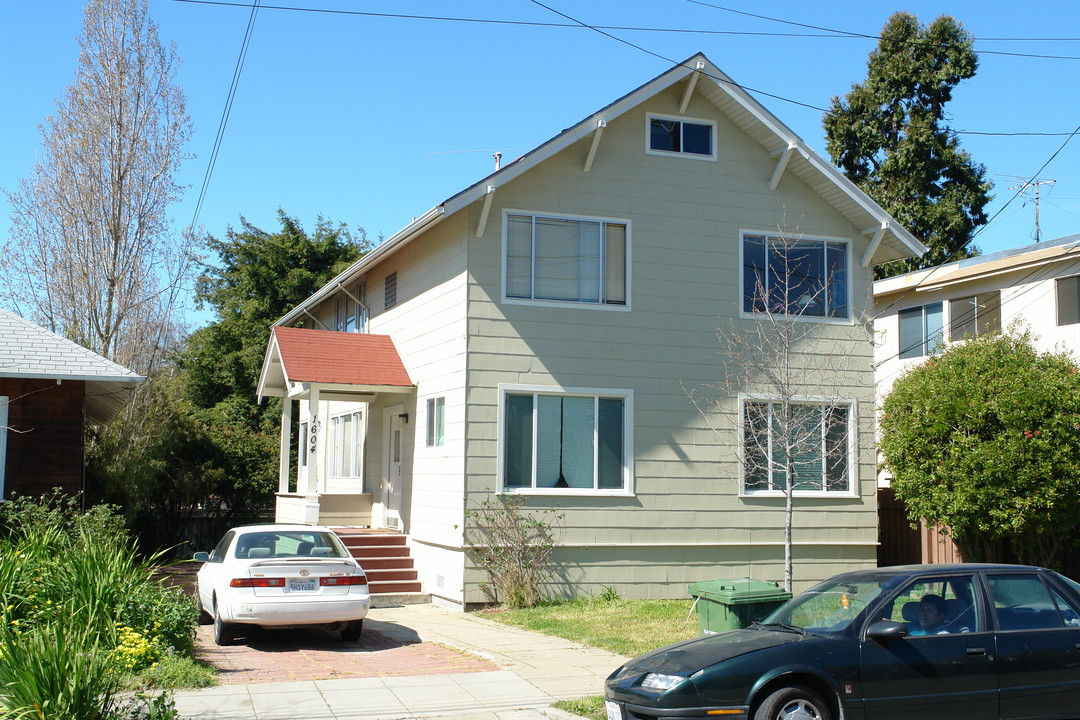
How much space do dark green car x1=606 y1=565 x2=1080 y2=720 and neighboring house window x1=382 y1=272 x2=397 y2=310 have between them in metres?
13.2

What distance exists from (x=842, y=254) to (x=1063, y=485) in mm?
5496

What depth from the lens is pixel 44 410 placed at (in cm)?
1530

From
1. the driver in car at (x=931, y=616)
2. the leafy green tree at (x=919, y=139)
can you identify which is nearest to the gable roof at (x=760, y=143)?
the driver in car at (x=931, y=616)

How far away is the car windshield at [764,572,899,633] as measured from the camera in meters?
7.69

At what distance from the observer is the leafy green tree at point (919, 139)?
34031 millimetres

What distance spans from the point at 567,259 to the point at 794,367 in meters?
4.48

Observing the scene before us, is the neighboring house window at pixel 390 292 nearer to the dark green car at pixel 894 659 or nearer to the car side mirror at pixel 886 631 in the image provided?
the dark green car at pixel 894 659

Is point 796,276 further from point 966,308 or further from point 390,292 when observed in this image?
point 966,308

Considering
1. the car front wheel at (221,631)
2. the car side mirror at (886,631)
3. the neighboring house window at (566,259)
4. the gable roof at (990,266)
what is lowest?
the car front wheel at (221,631)

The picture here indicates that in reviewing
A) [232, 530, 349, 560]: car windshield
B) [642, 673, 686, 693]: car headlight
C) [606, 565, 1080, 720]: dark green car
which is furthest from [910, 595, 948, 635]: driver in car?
[232, 530, 349, 560]: car windshield

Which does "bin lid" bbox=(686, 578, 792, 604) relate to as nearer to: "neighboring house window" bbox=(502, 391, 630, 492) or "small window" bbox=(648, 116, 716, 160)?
"neighboring house window" bbox=(502, 391, 630, 492)

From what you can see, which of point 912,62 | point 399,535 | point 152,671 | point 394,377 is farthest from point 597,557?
point 912,62

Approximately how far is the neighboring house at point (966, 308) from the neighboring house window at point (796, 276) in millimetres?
3033

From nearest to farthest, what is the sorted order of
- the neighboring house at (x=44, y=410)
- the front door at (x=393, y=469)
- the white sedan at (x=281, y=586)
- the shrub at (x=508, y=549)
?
the white sedan at (x=281, y=586) < the neighboring house at (x=44, y=410) < the shrub at (x=508, y=549) < the front door at (x=393, y=469)
